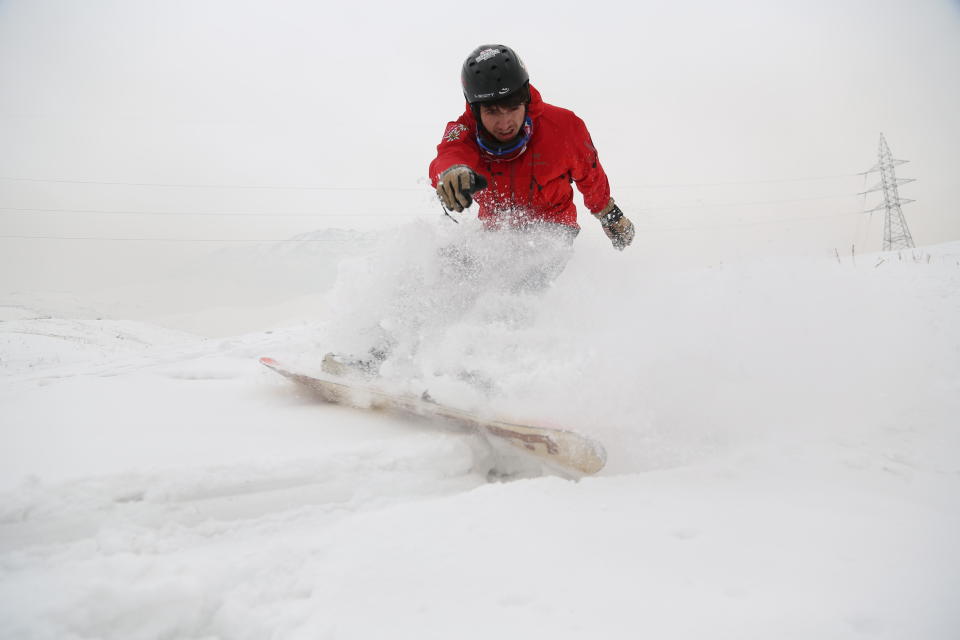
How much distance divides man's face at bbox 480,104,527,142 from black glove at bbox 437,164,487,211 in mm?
487

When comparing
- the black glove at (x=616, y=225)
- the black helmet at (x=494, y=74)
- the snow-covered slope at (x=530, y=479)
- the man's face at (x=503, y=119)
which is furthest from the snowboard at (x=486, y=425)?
the black glove at (x=616, y=225)

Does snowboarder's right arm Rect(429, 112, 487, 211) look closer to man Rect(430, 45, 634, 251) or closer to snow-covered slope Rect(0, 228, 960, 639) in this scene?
man Rect(430, 45, 634, 251)

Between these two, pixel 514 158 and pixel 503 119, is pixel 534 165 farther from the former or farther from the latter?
pixel 503 119

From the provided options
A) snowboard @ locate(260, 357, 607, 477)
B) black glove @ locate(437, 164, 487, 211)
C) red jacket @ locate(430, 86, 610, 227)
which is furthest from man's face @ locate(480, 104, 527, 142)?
snowboard @ locate(260, 357, 607, 477)

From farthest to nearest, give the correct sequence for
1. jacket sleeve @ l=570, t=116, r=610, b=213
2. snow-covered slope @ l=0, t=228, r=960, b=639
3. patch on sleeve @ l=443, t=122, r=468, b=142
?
jacket sleeve @ l=570, t=116, r=610, b=213
patch on sleeve @ l=443, t=122, r=468, b=142
snow-covered slope @ l=0, t=228, r=960, b=639

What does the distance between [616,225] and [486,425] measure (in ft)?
6.79

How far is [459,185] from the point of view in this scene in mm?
2219

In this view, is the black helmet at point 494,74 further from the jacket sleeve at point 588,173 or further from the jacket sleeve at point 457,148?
the jacket sleeve at point 588,173

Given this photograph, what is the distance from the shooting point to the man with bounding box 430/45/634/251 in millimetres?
2395

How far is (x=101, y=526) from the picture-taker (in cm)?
129

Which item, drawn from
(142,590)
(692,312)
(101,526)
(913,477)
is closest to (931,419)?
(913,477)

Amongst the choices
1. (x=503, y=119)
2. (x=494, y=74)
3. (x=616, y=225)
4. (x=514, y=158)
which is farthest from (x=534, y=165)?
(x=616, y=225)

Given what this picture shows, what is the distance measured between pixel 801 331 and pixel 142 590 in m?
3.07

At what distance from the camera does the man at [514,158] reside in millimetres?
2395
